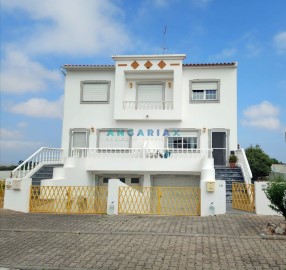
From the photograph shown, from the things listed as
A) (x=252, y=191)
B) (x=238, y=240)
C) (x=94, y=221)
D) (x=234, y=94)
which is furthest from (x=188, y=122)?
(x=238, y=240)

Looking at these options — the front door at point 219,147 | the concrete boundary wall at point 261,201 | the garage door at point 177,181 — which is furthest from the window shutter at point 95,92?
the concrete boundary wall at point 261,201

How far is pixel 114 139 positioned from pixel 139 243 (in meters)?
12.1

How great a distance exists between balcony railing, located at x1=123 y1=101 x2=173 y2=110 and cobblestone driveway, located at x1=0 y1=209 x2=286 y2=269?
947 centimetres

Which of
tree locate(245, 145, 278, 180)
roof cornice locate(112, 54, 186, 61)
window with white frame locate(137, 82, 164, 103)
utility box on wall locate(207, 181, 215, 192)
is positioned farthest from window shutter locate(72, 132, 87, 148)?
tree locate(245, 145, 278, 180)

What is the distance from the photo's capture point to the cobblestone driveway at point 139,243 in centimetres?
634

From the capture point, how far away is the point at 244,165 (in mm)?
16188

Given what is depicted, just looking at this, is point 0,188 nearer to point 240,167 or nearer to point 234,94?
point 240,167

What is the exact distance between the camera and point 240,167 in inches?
665

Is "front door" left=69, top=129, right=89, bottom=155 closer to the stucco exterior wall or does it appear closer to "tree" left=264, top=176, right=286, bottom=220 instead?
the stucco exterior wall

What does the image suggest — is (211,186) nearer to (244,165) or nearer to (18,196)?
(244,165)

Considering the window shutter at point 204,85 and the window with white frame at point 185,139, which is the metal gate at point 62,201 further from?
the window shutter at point 204,85

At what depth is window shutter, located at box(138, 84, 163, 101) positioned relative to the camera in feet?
65.2

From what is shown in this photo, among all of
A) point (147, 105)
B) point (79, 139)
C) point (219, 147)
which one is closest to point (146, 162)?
point (147, 105)

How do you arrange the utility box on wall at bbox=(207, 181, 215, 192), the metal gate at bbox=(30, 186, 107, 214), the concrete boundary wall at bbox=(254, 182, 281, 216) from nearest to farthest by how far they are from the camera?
the concrete boundary wall at bbox=(254, 182, 281, 216) < the utility box on wall at bbox=(207, 181, 215, 192) < the metal gate at bbox=(30, 186, 107, 214)
